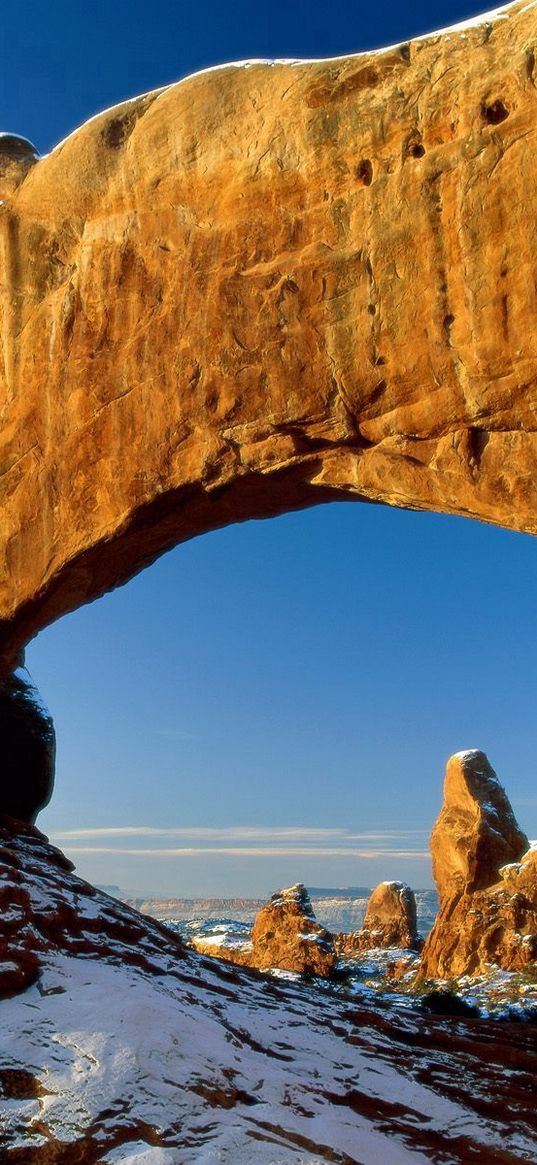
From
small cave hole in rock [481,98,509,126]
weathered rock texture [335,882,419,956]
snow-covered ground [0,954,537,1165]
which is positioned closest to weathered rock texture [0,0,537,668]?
small cave hole in rock [481,98,509,126]

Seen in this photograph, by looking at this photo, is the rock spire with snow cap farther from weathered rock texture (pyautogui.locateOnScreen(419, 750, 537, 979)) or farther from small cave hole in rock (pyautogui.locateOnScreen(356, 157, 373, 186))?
small cave hole in rock (pyautogui.locateOnScreen(356, 157, 373, 186))

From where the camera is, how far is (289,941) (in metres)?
40.6

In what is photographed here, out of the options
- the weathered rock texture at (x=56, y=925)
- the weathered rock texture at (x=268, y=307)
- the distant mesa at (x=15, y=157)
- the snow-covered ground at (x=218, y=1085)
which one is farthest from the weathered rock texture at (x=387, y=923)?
the distant mesa at (x=15, y=157)

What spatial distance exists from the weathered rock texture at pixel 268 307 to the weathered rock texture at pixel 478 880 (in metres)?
28.8

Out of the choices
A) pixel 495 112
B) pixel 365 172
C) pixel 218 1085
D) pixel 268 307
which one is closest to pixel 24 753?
pixel 218 1085

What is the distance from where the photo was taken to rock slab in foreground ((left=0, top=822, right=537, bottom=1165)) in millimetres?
9680

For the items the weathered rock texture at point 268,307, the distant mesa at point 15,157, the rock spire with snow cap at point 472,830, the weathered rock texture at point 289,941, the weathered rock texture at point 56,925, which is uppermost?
the distant mesa at point 15,157

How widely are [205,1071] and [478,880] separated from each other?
1400 inches

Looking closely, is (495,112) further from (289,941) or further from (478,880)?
(478,880)

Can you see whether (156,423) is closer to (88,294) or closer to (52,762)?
(88,294)

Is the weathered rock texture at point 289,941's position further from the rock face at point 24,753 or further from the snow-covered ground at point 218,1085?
the snow-covered ground at point 218,1085

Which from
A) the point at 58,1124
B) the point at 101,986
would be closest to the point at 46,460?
the point at 101,986

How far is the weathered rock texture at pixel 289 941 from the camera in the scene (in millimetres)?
38531

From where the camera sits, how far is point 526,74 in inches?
448
